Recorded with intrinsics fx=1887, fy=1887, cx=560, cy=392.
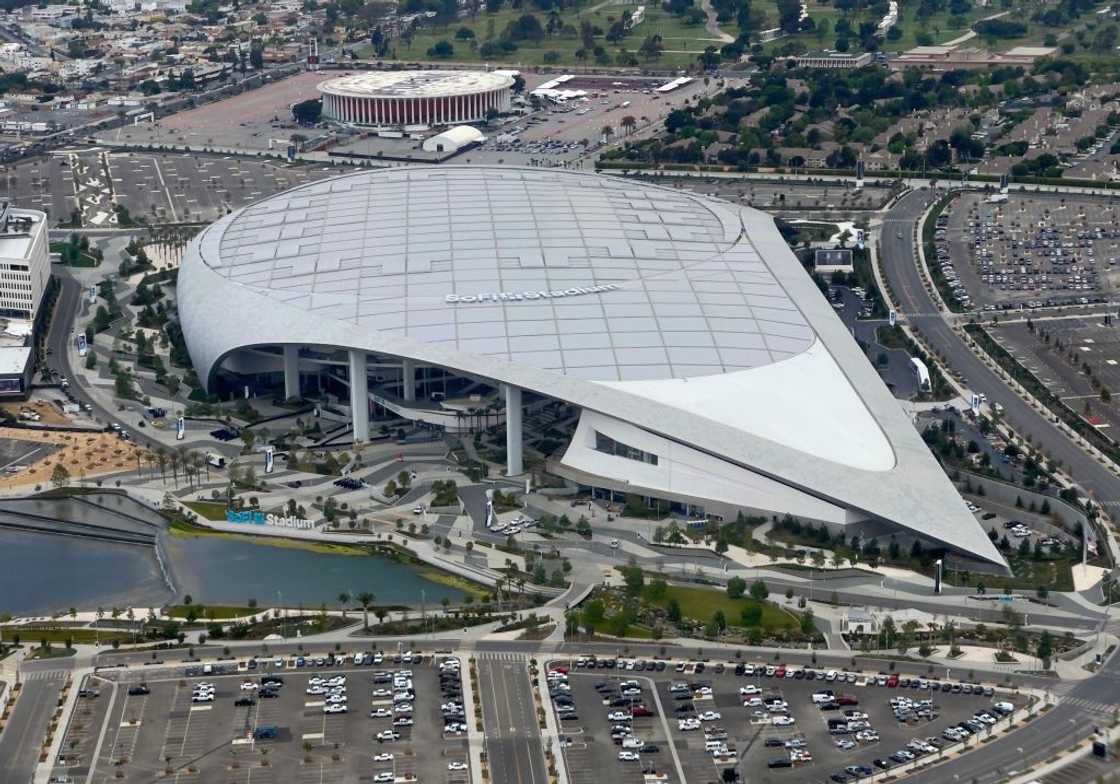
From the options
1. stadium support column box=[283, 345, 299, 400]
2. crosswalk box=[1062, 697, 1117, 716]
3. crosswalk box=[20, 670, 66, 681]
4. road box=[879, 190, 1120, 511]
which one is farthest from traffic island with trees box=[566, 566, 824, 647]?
stadium support column box=[283, 345, 299, 400]

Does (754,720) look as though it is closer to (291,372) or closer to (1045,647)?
(1045,647)

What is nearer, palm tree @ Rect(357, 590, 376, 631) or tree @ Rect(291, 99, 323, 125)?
palm tree @ Rect(357, 590, 376, 631)

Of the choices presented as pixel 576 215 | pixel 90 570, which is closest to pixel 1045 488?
pixel 576 215

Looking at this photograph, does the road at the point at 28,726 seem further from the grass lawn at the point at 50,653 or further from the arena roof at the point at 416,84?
the arena roof at the point at 416,84

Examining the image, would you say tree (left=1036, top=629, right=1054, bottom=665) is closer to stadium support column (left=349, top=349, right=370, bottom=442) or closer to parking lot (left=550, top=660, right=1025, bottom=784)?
parking lot (left=550, top=660, right=1025, bottom=784)

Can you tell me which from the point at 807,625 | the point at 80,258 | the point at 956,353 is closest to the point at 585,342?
the point at 807,625

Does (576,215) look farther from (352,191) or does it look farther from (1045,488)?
(1045,488)
